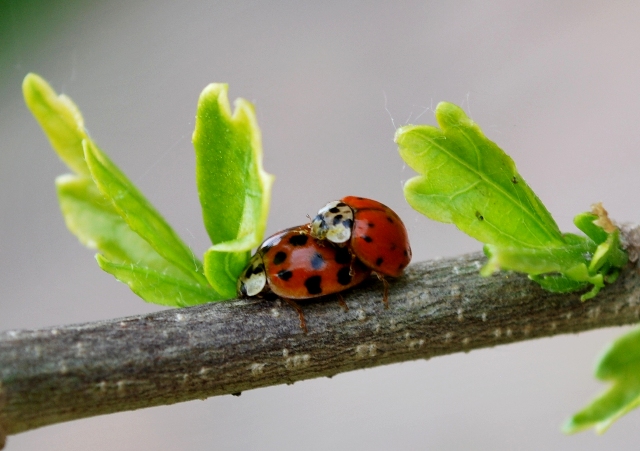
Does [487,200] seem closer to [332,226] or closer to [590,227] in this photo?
[590,227]

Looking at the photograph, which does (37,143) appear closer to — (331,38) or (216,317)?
(331,38)

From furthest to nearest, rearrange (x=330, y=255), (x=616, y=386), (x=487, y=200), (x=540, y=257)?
(x=330, y=255) < (x=487, y=200) < (x=540, y=257) < (x=616, y=386)

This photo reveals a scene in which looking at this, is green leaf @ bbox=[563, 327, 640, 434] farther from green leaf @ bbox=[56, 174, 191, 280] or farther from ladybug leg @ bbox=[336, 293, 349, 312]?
green leaf @ bbox=[56, 174, 191, 280]

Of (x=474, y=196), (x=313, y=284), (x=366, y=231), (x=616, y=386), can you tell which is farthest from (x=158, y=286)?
(x=616, y=386)

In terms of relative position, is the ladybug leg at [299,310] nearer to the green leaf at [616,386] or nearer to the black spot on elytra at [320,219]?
the black spot on elytra at [320,219]

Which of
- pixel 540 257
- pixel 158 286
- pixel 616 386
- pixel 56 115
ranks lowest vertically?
pixel 616 386

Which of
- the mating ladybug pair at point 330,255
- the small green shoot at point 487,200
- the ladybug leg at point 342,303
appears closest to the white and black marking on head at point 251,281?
the mating ladybug pair at point 330,255

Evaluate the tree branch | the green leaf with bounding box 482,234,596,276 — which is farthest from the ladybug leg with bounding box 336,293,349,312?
the green leaf with bounding box 482,234,596,276
